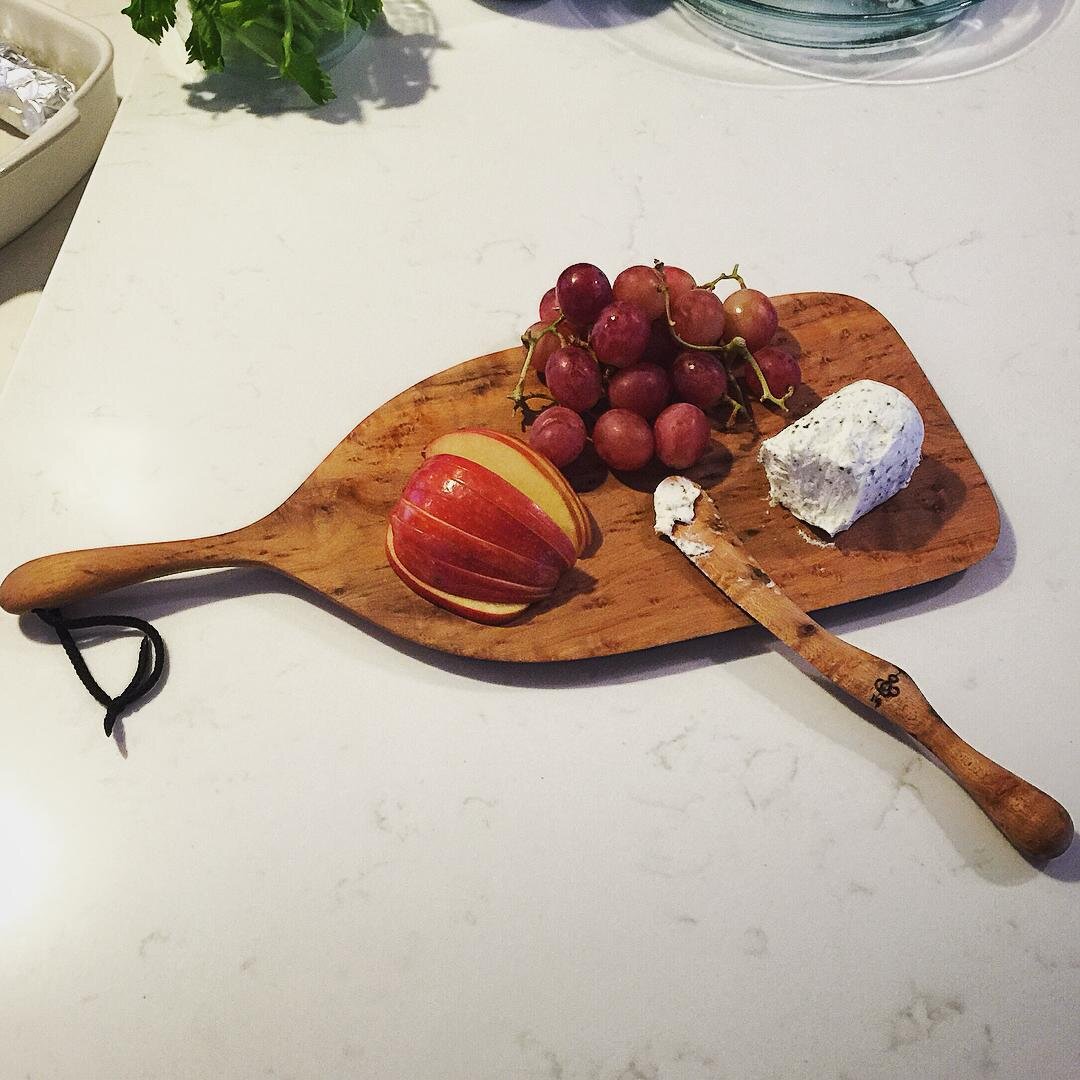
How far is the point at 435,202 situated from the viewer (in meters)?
1.29

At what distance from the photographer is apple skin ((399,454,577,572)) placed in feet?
2.88

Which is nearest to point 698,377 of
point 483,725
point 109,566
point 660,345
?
point 660,345

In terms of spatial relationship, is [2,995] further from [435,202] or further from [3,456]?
[435,202]

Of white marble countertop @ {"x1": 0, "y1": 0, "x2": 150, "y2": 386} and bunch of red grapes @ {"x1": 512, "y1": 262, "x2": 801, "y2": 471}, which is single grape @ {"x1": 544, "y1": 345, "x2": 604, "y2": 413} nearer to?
bunch of red grapes @ {"x1": 512, "y1": 262, "x2": 801, "y2": 471}

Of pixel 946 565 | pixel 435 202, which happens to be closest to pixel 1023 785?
pixel 946 565

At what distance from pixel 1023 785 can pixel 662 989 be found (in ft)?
1.08

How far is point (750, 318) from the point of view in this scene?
0.98 m

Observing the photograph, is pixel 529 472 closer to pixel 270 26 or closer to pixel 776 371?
pixel 776 371

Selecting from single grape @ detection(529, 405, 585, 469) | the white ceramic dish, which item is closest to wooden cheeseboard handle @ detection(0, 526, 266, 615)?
single grape @ detection(529, 405, 585, 469)

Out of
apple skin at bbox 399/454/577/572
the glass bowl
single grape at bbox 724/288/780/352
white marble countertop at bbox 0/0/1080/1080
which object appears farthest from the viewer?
the glass bowl

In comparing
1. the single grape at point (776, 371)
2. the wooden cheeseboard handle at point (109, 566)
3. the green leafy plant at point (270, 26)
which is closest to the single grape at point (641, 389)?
the single grape at point (776, 371)

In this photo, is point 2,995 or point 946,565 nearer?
point 2,995

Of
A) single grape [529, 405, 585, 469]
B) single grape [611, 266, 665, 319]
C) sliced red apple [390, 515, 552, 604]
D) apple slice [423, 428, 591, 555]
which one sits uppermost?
single grape [611, 266, 665, 319]

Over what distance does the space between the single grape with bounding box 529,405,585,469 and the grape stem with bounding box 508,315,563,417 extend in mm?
41
